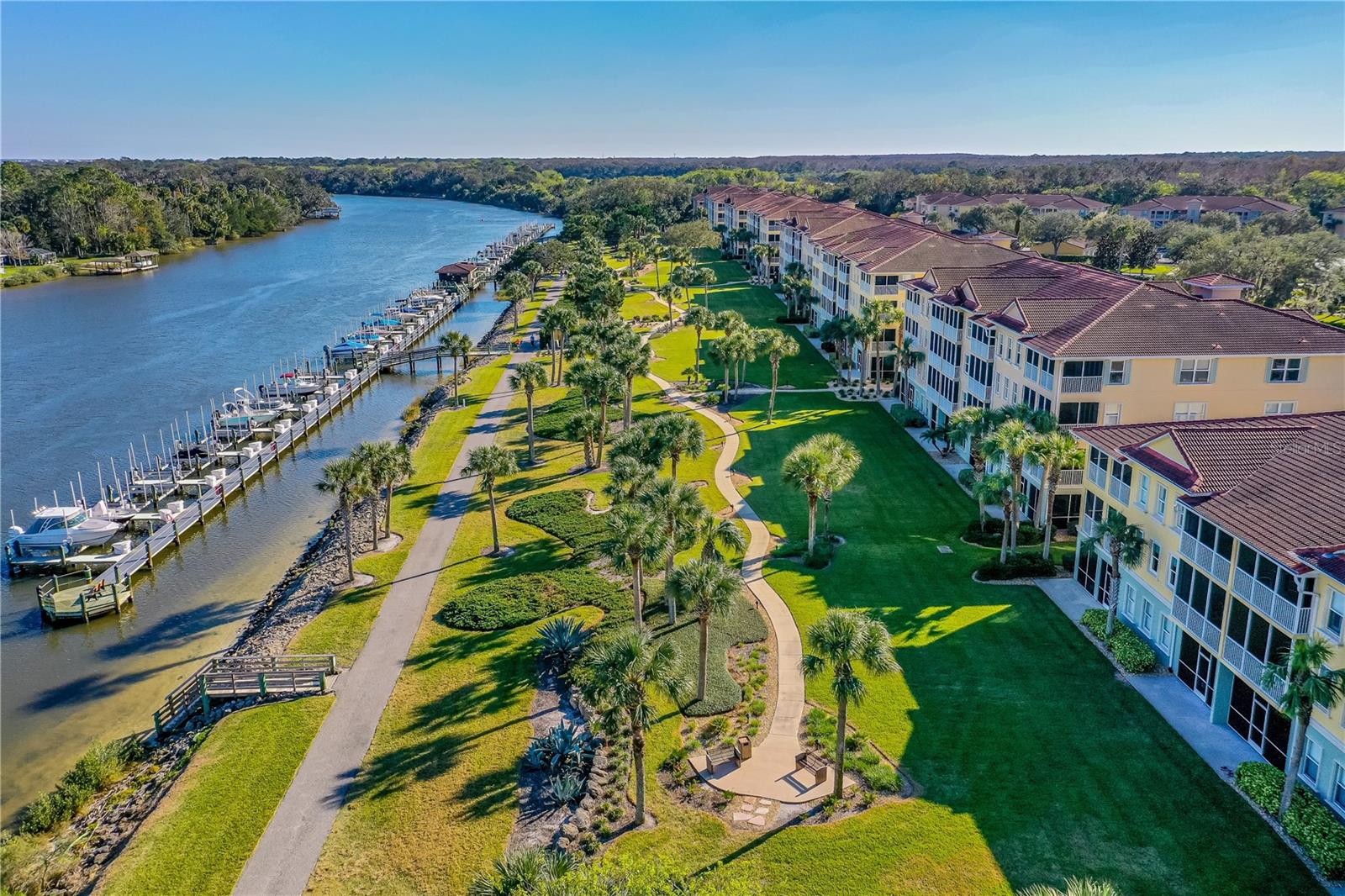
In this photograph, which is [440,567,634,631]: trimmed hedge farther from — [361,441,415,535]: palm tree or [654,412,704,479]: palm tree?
[361,441,415,535]: palm tree

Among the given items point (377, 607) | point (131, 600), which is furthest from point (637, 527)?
point (131, 600)

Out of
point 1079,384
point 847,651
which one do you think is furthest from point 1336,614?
point 1079,384

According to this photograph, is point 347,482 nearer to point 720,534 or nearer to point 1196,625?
point 720,534

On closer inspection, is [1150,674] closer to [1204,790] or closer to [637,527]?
[1204,790]

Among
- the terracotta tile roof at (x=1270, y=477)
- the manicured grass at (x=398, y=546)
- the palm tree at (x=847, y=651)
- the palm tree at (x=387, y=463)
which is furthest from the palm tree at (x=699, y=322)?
the palm tree at (x=847, y=651)

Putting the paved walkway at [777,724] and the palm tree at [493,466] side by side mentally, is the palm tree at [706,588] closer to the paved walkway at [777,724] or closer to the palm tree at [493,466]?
the paved walkway at [777,724]

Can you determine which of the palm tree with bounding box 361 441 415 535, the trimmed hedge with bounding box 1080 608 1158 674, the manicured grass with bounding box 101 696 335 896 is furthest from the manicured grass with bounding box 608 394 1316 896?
the palm tree with bounding box 361 441 415 535
